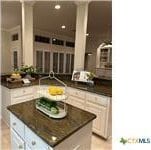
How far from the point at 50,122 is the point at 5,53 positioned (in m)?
6.08

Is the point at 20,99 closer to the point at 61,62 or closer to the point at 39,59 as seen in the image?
the point at 39,59

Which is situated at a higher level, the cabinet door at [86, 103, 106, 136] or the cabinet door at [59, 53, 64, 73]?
the cabinet door at [59, 53, 64, 73]

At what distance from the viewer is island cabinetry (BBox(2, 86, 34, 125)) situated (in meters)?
2.43

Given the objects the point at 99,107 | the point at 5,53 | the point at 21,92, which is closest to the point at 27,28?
the point at 21,92

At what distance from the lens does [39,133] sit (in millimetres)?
989

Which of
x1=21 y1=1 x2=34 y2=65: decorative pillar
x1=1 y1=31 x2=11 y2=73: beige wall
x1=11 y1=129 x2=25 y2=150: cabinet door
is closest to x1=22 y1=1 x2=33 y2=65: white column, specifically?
x1=21 y1=1 x2=34 y2=65: decorative pillar

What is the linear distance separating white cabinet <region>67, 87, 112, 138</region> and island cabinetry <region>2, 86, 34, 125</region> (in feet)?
3.06

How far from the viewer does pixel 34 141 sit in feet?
3.50

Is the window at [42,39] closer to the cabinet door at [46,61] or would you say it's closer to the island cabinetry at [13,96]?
the cabinet door at [46,61]

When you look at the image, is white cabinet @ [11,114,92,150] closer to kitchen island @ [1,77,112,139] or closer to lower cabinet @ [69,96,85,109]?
kitchen island @ [1,77,112,139]
